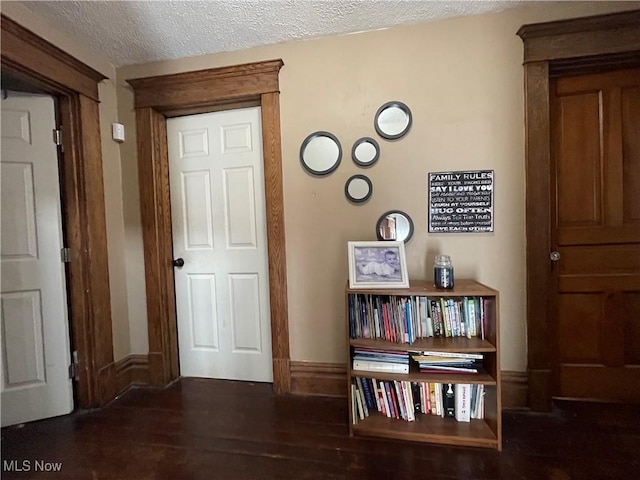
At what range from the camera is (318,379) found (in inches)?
77.7

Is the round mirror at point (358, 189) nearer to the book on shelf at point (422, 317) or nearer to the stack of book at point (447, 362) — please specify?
the book on shelf at point (422, 317)

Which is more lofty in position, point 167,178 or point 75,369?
point 167,178

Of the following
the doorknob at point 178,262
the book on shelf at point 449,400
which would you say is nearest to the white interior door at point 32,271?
the doorknob at point 178,262

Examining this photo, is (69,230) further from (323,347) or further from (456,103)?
(456,103)

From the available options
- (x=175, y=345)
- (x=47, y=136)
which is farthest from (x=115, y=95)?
(x=175, y=345)

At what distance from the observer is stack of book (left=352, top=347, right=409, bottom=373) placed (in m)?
1.54

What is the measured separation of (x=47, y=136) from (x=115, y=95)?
0.54 metres

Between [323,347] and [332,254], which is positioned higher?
[332,254]

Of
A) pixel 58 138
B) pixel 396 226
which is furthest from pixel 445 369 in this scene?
pixel 58 138

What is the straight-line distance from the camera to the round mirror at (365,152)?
6.04ft

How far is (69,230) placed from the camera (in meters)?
1.86

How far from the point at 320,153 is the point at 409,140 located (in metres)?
0.55

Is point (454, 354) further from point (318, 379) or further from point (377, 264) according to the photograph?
point (318, 379)
